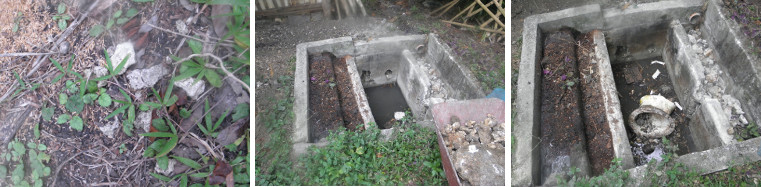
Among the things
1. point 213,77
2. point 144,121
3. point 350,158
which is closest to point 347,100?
point 350,158

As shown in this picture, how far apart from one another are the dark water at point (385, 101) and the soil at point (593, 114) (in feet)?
4.59

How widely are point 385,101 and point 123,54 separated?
1612 millimetres

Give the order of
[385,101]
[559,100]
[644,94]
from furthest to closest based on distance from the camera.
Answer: [644,94]
[559,100]
[385,101]

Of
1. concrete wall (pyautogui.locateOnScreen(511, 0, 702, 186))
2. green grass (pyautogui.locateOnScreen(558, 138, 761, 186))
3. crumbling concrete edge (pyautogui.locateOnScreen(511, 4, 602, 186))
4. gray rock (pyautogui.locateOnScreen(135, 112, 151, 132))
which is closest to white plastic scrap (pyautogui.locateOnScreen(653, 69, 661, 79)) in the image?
concrete wall (pyautogui.locateOnScreen(511, 0, 702, 186))

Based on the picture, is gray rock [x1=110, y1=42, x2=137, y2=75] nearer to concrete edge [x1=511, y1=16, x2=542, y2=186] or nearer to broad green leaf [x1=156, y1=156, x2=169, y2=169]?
broad green leaf [x1=156, y1=156, x2=169, y2=169]

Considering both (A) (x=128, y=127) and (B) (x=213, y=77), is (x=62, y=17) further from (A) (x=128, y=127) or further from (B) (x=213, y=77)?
(B) (x=213, y=77)

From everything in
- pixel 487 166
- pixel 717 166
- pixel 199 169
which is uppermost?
pixel 199 169

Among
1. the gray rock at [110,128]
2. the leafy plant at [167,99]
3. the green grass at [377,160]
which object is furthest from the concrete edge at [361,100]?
the gray rock at [110,128]

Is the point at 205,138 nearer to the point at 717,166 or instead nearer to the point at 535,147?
the point at 535,147

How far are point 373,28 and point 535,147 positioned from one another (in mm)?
1196

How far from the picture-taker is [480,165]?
219cm

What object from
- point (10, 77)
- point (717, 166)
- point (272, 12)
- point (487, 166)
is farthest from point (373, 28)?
point (10, 77)

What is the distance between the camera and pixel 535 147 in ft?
9.62

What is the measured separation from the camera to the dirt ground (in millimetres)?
2719
